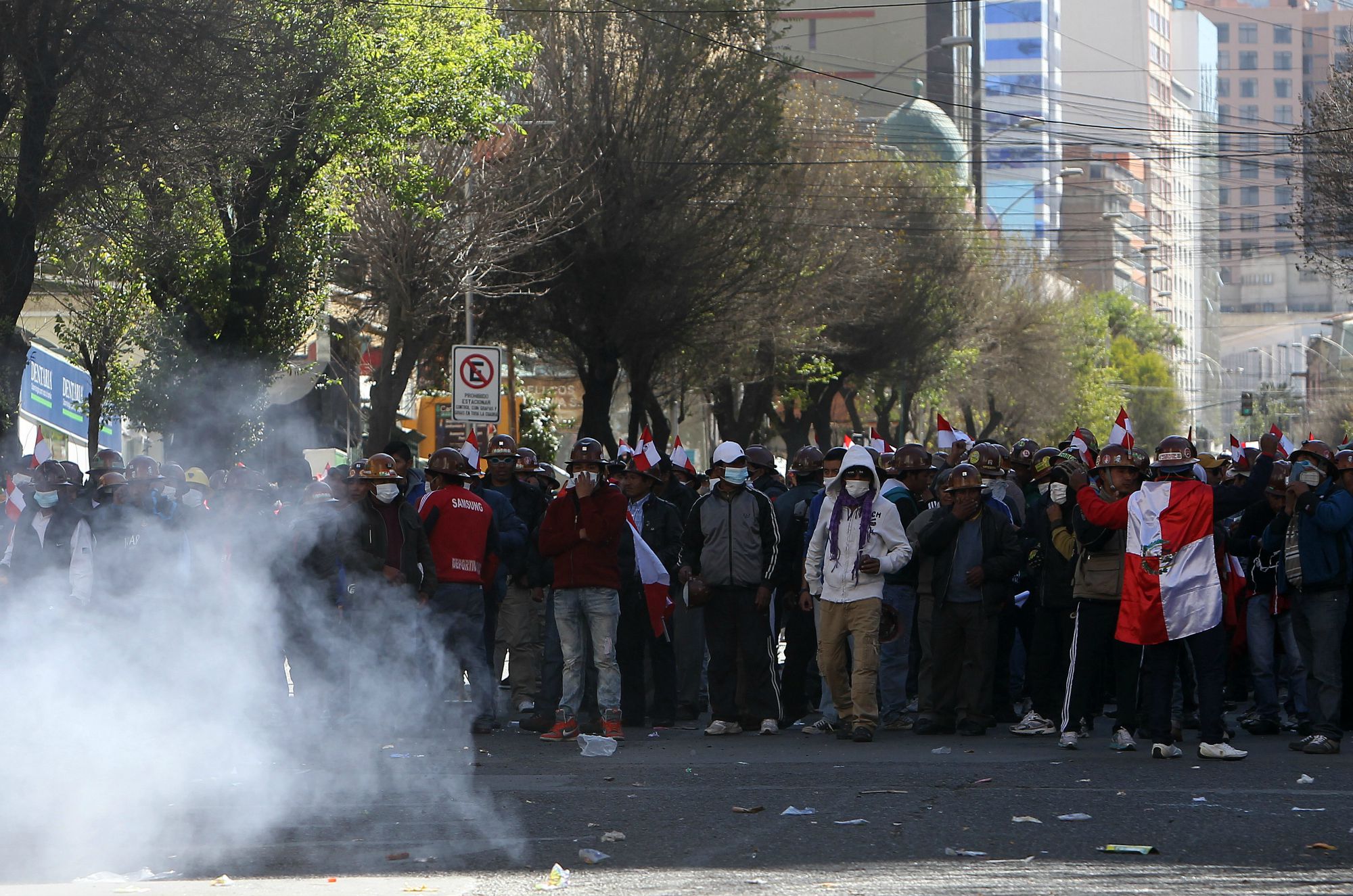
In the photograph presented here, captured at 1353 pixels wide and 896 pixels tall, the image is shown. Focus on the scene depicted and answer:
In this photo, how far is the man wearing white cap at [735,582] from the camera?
1185cm

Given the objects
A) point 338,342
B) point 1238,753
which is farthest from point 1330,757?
point 338,342

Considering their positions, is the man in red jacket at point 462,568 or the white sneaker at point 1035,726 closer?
the white sneaker at point 1035,726

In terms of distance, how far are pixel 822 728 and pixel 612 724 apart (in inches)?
57.9

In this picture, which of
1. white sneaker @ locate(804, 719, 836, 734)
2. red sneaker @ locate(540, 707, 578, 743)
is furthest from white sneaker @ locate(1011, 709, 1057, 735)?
red sneaker @ locate(540, 707, 578, 743)

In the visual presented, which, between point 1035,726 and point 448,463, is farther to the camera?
point 448,463

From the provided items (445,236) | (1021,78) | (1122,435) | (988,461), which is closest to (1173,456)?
(1122,435)

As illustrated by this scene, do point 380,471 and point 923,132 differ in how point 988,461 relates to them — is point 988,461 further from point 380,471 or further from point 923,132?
point 923,132

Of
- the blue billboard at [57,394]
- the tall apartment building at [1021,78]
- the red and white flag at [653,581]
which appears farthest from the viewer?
the tall apartment building at [1021,78]

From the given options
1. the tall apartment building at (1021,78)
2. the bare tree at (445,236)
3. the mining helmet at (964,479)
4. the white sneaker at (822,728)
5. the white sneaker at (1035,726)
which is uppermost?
the tall apartment building at (1021,78)

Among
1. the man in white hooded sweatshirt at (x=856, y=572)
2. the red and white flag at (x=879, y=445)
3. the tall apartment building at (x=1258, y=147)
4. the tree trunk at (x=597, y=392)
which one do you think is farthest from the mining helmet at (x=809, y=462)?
the tall apartment building at (x=1258, y=147)

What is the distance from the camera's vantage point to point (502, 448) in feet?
43.5

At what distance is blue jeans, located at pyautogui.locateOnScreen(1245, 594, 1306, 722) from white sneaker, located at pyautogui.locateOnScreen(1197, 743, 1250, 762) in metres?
1.57

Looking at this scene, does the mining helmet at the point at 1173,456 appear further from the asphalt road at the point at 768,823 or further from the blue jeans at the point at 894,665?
the blue jeans at the point at 894,665

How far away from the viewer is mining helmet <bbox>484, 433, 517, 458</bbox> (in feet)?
43.3
